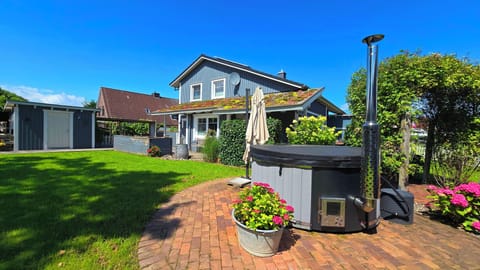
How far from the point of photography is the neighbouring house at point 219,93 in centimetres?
1069

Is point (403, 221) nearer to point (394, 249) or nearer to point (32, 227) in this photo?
point (394, 249)

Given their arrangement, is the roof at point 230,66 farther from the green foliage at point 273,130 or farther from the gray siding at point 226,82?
the green foliage at point 273,130

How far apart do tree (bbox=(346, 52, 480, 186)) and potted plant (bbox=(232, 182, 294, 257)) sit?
457cm

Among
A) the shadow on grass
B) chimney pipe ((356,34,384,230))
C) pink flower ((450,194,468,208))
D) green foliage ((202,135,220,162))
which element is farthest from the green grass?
pink flower ((450,194,468,208))

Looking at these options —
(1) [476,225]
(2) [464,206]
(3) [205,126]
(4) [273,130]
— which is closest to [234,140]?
(4) [273,130]

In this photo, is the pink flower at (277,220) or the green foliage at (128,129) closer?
the pink flower at (277,220)

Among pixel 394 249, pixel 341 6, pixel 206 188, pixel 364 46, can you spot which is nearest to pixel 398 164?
pixel 394 249

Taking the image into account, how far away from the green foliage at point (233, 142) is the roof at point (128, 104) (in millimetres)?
18153

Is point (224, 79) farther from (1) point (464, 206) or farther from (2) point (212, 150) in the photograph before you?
(1) point (464, 206)

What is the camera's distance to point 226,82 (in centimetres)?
1339

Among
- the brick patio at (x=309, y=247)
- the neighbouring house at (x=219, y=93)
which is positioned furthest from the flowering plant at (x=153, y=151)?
the brick patio at (x=309, y=247)

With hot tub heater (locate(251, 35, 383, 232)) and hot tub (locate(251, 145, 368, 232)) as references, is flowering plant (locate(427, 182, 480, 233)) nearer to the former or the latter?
hot tub heater (locate(251, 35, 383, 232))

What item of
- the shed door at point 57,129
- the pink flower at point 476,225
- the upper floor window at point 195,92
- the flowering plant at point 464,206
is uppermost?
the upper floor window at point 195,92

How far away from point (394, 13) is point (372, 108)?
7765 mm
